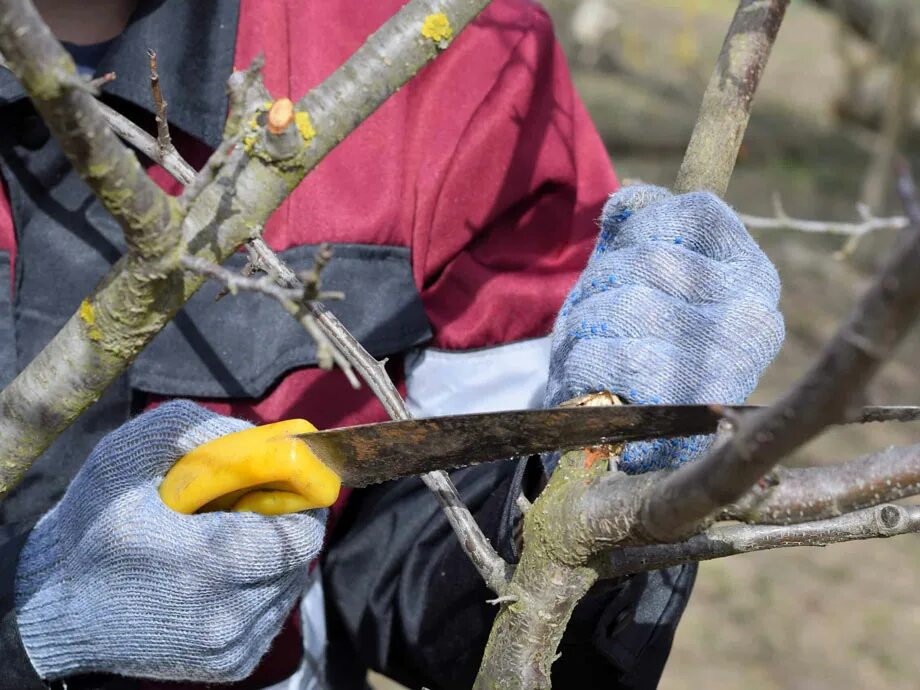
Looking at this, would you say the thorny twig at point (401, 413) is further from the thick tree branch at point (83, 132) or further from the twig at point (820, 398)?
the twig at point (820, 398)

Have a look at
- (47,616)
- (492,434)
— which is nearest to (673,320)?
(492,434)

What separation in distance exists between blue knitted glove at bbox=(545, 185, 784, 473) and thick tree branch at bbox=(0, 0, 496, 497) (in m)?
0.28

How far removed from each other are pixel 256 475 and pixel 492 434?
236mm

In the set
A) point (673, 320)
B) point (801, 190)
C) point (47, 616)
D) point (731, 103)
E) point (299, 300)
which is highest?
point (299, 300)

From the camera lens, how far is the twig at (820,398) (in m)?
0.43

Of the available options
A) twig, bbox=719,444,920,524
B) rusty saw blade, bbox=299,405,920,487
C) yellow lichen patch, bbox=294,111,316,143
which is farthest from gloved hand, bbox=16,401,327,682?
twig, bbox=719,444,920,524

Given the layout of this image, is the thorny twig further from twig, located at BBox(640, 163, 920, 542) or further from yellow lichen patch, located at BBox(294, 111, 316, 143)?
twig, located at BBox(640, 163, 920, 542)

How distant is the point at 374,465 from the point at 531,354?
48cm

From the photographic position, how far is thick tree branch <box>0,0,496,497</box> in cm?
77

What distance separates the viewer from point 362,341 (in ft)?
4.09

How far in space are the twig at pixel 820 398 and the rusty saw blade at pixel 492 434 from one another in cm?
18

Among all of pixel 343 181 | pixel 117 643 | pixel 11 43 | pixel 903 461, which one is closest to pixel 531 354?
pixel 343 181

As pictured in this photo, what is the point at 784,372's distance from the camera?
15.1 ft

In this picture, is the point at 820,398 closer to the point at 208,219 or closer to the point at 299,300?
the point at 299,300
